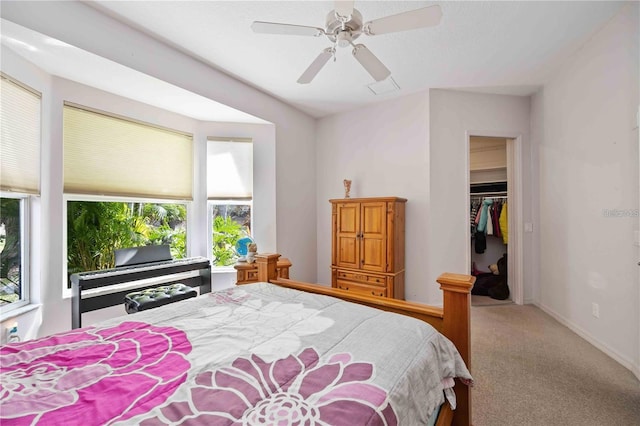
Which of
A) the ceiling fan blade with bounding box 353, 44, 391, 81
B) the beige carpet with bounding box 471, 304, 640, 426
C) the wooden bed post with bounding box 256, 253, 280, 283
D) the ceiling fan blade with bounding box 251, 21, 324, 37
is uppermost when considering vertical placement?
the ceiling fan blade with bounding box 251, 21, 324, 37

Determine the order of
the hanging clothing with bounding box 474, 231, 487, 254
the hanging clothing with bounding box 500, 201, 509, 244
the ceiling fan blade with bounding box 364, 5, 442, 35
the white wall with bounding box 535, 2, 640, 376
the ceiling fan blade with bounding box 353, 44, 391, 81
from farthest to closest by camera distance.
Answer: the hanging clothing with bounding box 474, 231, 487, 254 → the hanging clothing with bounding box 500, 201, 509, 244 → the white wall with bounding box 535, 2, 640, 376 → the ceiling fan blade with bounding box 353, 44, 391, 81 → the ceiling fan blade with bounding box 364, 5, 442, 35

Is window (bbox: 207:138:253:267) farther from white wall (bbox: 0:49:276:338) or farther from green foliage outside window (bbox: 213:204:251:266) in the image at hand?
white wall (bbox: 0:49:276:338)

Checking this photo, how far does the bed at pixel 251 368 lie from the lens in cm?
78

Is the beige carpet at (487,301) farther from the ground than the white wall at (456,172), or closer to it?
closer to it

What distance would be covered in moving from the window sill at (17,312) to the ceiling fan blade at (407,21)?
10.6 feet

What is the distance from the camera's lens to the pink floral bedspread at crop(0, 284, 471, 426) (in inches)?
30.4

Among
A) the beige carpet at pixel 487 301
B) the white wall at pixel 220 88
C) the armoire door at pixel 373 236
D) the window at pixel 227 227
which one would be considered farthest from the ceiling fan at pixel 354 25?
the beige carpet at pixel 487 301

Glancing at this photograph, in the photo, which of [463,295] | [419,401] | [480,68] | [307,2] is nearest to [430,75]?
[480,68]

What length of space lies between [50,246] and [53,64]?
1.53 meters

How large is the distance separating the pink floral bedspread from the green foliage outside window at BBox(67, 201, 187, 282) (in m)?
1.93

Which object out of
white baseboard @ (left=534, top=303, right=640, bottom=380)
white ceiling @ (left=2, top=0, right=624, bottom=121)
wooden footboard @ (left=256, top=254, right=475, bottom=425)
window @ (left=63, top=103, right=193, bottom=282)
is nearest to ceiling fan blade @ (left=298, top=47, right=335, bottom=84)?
white ceiling @ (left=2, top=0, right=624, bottom=121)

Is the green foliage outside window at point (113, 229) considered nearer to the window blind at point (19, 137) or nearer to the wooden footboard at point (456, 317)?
the window blind at point (19, 137)

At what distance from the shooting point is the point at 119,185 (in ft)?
9.82

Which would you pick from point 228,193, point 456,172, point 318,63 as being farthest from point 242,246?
point 456,172
